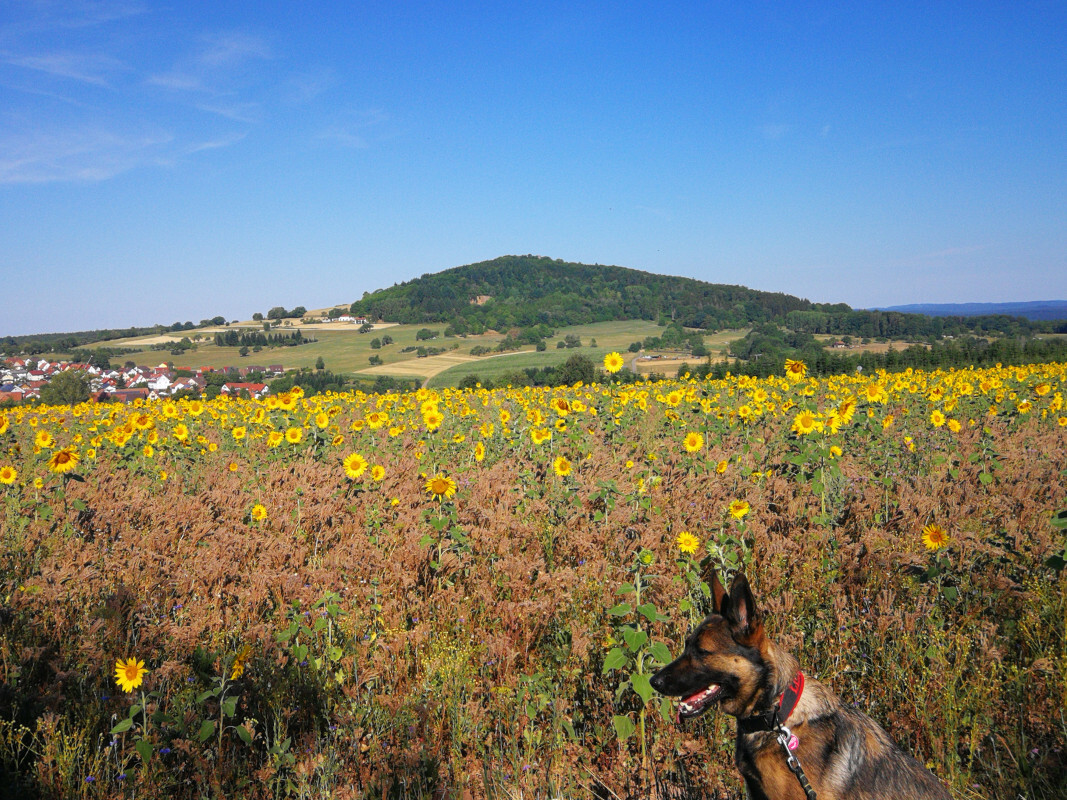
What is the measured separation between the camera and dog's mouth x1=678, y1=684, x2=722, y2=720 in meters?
2.18

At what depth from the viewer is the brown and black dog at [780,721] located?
2123mm

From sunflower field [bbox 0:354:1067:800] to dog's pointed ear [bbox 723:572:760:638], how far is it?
0.60m

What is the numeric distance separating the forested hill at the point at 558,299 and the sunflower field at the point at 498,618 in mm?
76437

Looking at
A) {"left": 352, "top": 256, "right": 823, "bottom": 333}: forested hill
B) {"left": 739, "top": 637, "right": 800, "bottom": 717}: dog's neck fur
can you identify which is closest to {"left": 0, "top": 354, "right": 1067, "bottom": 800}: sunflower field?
{"left": 739, "top": 637, "right": 800, "bottom": 717}: dog's neck fur

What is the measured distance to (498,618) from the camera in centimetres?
394

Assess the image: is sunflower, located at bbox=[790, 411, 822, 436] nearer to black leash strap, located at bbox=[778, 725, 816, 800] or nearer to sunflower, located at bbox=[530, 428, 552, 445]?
sunflower, located at bbox=[530, 428, 552, 445]

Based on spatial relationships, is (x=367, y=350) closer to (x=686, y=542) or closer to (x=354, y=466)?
(x=354, y=466)

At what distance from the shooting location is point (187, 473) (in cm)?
804

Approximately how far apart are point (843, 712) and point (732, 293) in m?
96.4

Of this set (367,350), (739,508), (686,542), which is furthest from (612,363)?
(367,350)

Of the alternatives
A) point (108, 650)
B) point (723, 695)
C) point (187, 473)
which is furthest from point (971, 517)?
point (187, 473)

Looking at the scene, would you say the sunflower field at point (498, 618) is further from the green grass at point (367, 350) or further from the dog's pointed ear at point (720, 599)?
the green grass at point (367, 350)

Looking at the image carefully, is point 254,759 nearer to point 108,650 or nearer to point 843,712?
point 108,650

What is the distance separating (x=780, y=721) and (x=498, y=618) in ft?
7.12
